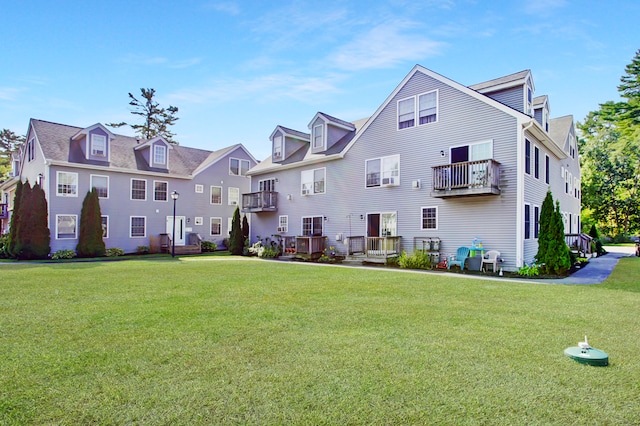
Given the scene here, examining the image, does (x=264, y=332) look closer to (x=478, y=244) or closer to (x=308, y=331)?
(x=308, y=331)

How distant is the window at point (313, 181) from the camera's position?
1980 centimetres

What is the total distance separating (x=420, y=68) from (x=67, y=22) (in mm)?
13297

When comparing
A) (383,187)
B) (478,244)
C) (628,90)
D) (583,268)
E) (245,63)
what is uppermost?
(628,90)

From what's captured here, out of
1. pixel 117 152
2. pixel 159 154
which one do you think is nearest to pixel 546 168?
pixel 159 154

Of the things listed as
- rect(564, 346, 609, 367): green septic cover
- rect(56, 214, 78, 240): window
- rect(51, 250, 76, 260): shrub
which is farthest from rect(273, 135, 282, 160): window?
rect(564, 346, 609, 367): green septic cover

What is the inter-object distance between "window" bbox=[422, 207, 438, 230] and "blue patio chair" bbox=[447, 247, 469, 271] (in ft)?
4.64

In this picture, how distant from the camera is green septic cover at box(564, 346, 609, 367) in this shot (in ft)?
12.9

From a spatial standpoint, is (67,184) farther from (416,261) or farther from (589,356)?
(589,356)

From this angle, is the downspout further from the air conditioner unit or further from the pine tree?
Answer: the pine tree

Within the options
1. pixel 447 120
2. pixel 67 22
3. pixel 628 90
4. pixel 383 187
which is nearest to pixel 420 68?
pixel 447 120

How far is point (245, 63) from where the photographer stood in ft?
45.9

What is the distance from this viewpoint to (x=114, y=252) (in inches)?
843

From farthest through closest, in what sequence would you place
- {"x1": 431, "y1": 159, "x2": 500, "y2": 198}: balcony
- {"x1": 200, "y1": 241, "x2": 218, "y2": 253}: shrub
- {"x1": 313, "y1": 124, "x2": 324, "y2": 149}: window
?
1. {"x1": 200, "y1": 241, "x2": 218, "y2": 253}: shrub
2. {"x1": 313, "y1": 124, "x2": 324, "y2": 149}: window
3. {"x1": 431, "y1": 159, "x2": 500, "y2": 198}: balcony

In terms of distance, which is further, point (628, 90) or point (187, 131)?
point (187, 131)
